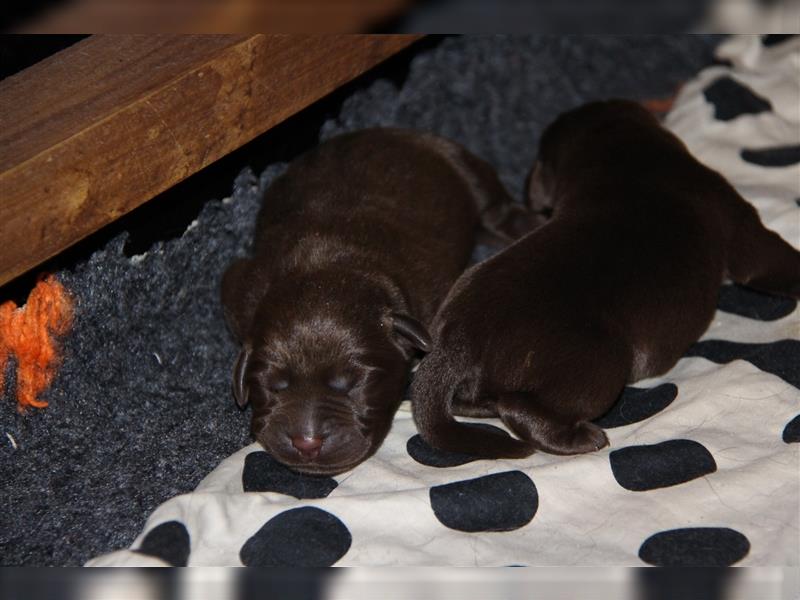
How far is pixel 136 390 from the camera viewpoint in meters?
3.29

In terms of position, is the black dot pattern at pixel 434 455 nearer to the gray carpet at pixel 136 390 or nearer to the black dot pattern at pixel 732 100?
the gray carpet at pixel 136 390

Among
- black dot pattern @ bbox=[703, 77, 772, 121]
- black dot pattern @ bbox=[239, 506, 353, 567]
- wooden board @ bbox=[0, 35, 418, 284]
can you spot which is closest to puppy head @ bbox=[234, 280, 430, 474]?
black dot pattern @ bbox=[239, 506, 353, 567]

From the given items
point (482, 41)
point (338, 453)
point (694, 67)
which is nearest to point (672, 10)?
point (338, 453)

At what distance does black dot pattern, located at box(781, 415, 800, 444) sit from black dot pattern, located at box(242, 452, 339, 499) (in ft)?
4.01

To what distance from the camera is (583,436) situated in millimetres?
2904

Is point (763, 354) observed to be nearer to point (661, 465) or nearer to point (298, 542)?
point (661, 465)

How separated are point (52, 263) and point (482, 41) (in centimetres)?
220

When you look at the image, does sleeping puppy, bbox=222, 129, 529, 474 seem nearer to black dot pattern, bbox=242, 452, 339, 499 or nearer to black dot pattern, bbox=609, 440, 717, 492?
black dot pattern, bbox=242, 452, 339, 499

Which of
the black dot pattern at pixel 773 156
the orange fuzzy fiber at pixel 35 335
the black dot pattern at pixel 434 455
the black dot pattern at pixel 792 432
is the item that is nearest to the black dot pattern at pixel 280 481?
the black dot pattern at pixel 434 455

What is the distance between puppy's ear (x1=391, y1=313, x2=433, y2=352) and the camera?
2.92 meters

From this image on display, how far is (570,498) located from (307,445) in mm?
703

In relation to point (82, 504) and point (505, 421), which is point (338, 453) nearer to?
point (505, 421)

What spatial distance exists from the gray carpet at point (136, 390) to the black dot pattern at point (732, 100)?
876 millimetres

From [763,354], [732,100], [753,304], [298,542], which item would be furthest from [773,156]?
[298,542]
